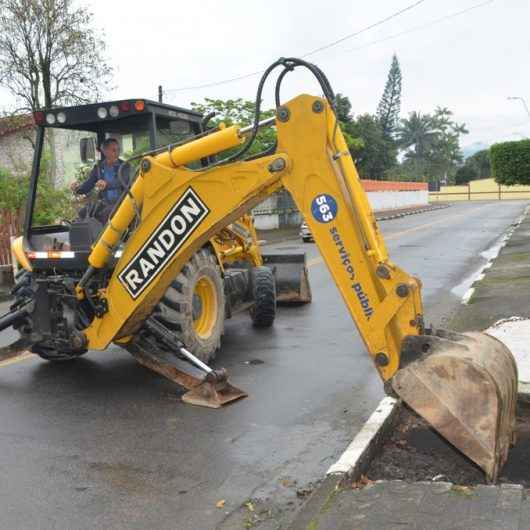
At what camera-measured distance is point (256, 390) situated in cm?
661

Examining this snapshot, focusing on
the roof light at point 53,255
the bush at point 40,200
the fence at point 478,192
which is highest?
the bush at point 40,200

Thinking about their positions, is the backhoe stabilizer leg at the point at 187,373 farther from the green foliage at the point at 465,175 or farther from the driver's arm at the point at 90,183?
the green foliage at the point at 465,175

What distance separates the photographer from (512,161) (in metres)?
36.3

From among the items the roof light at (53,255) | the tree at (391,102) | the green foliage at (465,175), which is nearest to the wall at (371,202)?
the roof light at (53,255)

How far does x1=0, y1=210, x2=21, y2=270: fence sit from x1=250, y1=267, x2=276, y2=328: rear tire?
28.8ft

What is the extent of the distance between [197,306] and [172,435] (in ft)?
6.49

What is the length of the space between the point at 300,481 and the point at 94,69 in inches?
764

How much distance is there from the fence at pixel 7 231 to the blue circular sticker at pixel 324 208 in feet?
41.3

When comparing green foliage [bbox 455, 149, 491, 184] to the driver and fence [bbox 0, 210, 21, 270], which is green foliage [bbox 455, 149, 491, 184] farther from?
the driver

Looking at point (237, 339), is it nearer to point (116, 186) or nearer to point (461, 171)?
point (116, 186)

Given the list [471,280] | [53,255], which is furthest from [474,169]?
[53,255]

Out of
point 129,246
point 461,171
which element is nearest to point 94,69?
point 129,246

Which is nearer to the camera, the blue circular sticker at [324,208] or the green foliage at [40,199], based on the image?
the blue circular sticker at [324,208]

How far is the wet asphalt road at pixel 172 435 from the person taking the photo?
14.0ft
